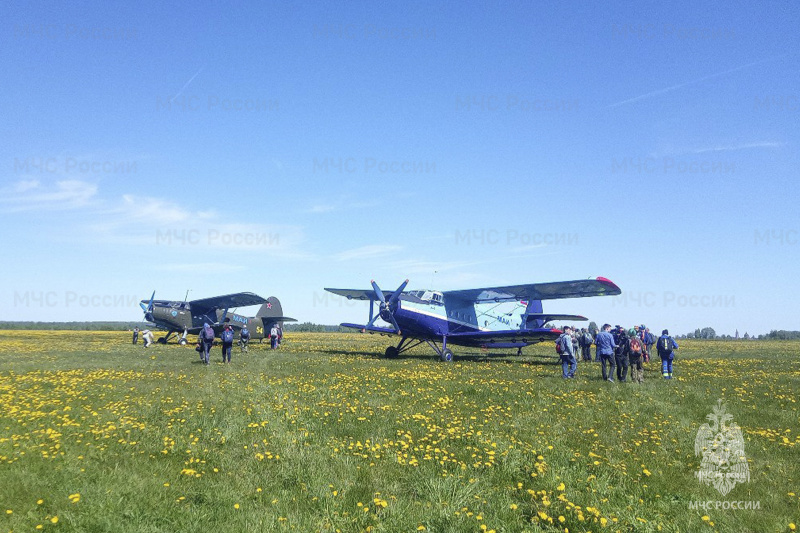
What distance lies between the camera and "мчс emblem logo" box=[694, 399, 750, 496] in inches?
270

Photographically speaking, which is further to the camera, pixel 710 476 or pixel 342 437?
pixel 342 437

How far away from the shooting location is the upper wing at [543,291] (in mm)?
23278

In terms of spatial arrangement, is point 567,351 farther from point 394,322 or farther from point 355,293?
point 355,293

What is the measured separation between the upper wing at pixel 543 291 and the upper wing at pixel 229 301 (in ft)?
56.0

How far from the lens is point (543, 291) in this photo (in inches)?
997

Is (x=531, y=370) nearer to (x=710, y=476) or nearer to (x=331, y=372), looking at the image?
(x=331, y=372)

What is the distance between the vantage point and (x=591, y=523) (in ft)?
17.6

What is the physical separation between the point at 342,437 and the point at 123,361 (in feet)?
61.4

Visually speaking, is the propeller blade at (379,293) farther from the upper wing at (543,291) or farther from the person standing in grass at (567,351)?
the person standing in grass at (567,351)

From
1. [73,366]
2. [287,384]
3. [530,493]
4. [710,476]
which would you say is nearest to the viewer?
[530,493]

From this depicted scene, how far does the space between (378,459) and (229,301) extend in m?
34.2

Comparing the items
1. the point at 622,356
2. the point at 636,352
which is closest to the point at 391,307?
the point at 622,356

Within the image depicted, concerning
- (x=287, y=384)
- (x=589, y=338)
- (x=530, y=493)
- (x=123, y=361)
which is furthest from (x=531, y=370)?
(x=123, y=361)

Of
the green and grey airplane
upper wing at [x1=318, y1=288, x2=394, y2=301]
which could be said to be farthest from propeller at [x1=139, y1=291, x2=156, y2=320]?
upper wing at [x1=318, y1=288, x2=394, y2=301]
